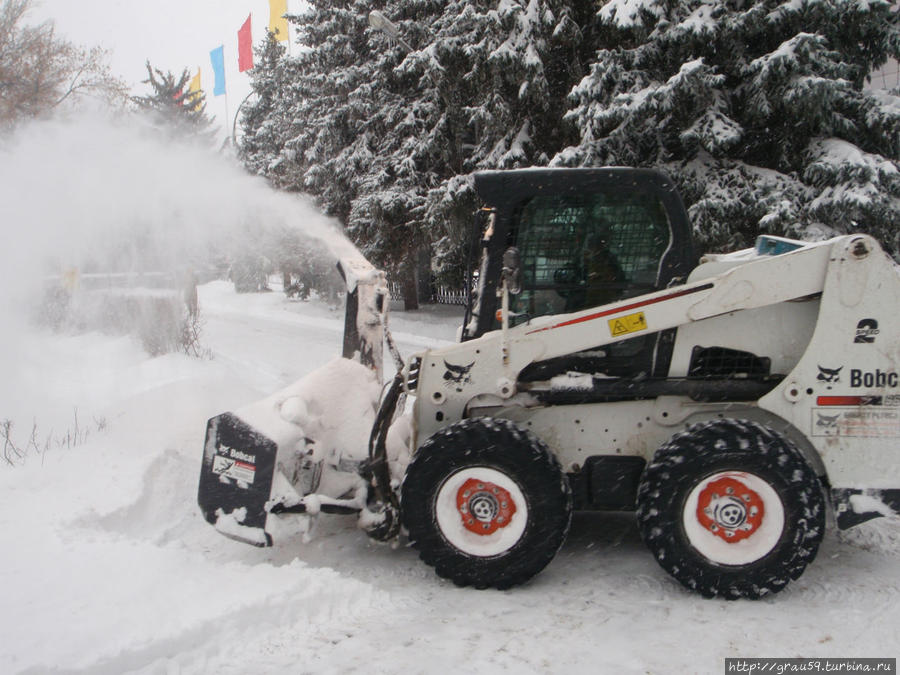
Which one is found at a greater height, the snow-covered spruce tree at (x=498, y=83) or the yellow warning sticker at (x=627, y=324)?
the snow-covered spruce tree at (x=498, y=83)

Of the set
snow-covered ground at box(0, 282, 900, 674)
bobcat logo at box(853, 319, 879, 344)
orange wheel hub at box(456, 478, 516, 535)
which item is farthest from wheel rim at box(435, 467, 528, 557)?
bobcat logo at box(853, 319, 879, 344)

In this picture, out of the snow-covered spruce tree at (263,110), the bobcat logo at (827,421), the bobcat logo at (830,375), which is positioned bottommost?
the bobcat logo at (827,421)

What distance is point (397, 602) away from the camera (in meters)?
3.69

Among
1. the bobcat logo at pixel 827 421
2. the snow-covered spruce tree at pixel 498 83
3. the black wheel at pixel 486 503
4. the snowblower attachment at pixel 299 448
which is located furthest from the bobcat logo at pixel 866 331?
the snow-covered spruce tree at pixel 498 83

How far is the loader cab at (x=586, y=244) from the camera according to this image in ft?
13.0

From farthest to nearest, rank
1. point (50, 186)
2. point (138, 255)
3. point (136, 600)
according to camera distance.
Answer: point (138, 255)
point (50, 186)
point (136, 600)

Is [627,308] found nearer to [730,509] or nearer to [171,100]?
[730,509]

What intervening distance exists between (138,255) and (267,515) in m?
7.40

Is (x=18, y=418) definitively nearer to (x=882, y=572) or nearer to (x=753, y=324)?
(x=753, y=324)

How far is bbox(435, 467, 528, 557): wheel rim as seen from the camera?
151 inches

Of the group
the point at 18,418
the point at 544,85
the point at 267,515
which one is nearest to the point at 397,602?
the point at 267,515

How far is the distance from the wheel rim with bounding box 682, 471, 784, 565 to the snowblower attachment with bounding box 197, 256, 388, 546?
6.21ft

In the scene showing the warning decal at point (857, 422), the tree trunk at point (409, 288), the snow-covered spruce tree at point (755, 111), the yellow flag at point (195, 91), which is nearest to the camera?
the warning decal at point (857, 422)

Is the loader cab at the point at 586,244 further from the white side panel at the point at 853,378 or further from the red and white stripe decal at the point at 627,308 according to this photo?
the white side panel at the point at 853,378
